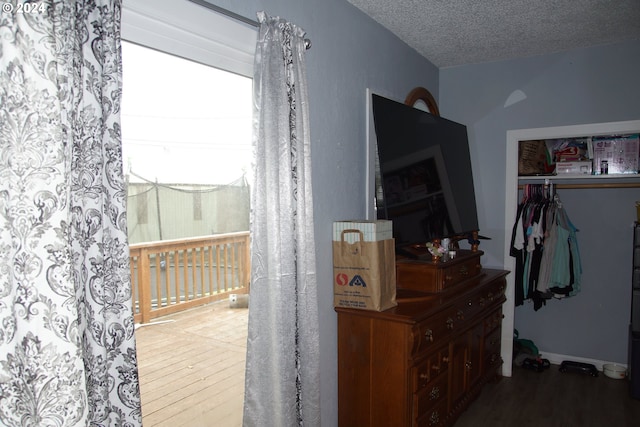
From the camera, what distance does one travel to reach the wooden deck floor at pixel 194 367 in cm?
157

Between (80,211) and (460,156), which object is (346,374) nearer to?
(80,211)

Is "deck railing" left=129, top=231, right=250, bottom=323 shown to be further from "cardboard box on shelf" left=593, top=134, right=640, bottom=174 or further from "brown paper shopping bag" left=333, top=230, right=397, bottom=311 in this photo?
"cardboard box on shelf" left=593, top=134, right=640, bottom=174

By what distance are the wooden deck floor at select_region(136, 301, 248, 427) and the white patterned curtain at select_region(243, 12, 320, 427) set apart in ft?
0.47

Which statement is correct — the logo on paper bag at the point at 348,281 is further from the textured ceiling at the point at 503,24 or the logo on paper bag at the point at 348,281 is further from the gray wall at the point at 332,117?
the textured ceiling at the point at 503,24

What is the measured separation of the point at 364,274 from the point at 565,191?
8.40 feet

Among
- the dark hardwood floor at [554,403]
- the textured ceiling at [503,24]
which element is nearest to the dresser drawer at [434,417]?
the dark hardwood floor at [554,403]

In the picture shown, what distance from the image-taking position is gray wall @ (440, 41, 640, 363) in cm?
333

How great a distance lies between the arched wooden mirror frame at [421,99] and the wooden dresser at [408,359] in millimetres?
1372

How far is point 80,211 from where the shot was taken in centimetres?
115

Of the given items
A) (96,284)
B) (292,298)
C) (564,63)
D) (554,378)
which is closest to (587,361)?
(554,378)

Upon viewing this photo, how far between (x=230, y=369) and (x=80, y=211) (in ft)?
3.39

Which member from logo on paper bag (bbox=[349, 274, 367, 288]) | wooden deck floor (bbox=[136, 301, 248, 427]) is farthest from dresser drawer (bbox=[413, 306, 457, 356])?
wooden deck floor (bbox=[136, 301, 248, 427])

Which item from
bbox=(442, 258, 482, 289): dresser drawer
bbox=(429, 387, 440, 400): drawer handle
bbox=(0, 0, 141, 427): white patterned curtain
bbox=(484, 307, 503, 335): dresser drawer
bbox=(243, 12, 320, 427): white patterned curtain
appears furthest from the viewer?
bbox=(484, 307, 503, 335): dresser drawer

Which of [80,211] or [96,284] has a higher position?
[80,211]
